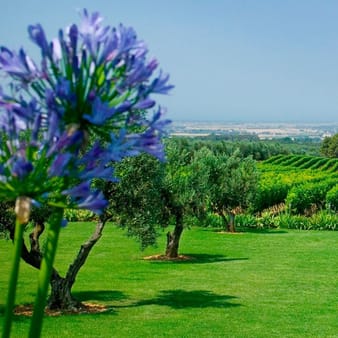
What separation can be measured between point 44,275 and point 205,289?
20859 mm

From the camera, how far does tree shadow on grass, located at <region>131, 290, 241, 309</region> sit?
19.1 meters

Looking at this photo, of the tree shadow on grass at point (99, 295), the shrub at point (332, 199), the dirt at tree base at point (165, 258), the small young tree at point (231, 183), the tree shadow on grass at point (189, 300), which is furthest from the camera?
the shrub at point (332, 199)

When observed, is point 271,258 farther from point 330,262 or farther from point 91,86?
point 91,86

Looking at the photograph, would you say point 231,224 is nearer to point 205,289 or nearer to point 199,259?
point 199,259

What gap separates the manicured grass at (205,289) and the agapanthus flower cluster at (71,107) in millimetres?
13494

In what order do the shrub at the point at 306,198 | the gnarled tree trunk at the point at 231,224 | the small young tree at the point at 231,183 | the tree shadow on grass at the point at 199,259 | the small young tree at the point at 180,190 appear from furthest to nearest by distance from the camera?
the shrub at the point at 306,198 < the gnarled tree trunk at the point at 231,224 < the small young tree at the point at 231,183 < the tree shadow on grass at the point at 199,259 < the small young tree at the point at 180,190

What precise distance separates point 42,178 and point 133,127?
0.35 meters

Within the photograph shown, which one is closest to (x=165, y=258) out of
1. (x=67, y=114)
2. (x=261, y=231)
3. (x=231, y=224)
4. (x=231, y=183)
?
(x=231, y=183)

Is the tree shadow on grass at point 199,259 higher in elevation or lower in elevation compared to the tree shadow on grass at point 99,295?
lower

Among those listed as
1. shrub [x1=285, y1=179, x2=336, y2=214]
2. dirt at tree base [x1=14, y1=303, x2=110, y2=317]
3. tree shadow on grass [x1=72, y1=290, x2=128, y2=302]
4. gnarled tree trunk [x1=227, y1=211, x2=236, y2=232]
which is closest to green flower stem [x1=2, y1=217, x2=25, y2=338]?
dirt at tree base [x1=14, y1=303, x2=110, y2=317]

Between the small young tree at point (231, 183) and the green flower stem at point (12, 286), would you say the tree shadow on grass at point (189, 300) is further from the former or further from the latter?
the green flower stem at point (12, 286)

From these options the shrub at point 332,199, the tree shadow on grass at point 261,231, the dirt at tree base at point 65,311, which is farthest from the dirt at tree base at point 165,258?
the shrub at point 332,199

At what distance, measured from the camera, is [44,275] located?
1.67m

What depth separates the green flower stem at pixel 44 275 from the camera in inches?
63.7
